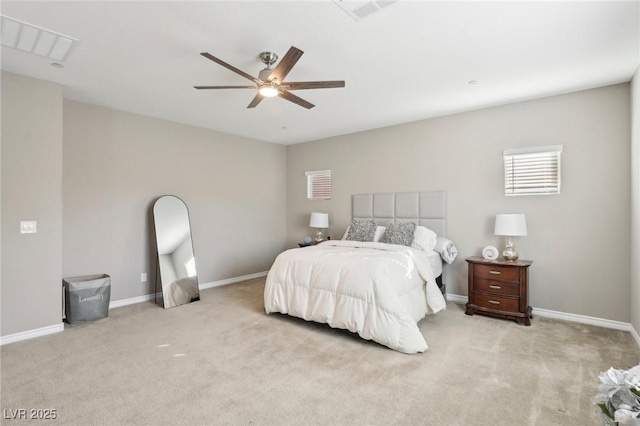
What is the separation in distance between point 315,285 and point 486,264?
206cm

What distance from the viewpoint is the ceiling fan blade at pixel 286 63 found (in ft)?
7.06

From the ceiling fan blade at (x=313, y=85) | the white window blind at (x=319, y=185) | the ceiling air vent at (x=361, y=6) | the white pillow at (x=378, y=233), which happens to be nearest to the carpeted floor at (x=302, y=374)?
the white pillow at (x=378, y=233)

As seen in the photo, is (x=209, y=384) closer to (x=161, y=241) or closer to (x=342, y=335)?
(x=342, y=335)

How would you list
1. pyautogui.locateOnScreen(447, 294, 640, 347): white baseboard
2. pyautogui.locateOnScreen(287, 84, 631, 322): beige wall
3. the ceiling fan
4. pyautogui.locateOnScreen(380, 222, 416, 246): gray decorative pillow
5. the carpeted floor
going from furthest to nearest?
pyautogui.locateOnScreen(380, 222, 416, 246): gray decorative pillow
pyautogui.locateOnScreen(287, 84, 631, 322): beige wall
pyautogui.locateOnScreen(447, 294, 640, 347): white baseboard
the ceiling fan
the carpeted floor

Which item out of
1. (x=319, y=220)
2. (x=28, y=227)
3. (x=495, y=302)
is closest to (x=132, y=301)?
(x=28, y=227)

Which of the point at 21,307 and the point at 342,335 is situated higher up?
the point at 21,307

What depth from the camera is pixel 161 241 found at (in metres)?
4.43

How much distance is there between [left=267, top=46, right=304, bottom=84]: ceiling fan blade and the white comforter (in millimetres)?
1880

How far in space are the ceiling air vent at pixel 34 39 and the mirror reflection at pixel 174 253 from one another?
7.25 ft

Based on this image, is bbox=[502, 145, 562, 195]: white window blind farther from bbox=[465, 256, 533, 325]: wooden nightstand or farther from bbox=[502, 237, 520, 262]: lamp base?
bbox=[465, 256, 533, 325]: wooden nightstand

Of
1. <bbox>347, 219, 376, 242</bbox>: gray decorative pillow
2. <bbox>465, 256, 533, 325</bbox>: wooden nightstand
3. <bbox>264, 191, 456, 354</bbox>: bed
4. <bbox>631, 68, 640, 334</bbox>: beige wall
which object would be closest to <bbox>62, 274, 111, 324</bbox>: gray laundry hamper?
<bbox>264, 191, 456, 354</bbox>: bed

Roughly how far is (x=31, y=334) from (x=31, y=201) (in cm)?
133

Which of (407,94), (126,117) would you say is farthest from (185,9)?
(126,117)

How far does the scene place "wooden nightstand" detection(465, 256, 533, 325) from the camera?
11.4 feet
